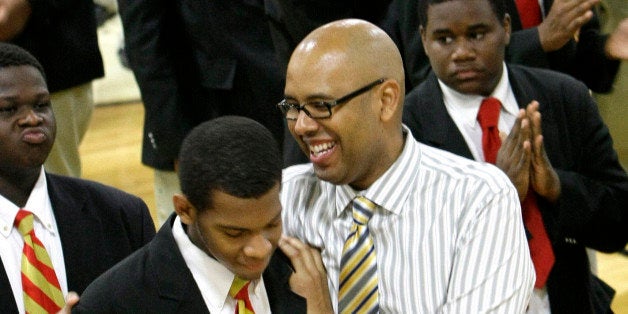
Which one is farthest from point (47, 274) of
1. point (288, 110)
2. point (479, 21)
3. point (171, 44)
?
point (171, 44)

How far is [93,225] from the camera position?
2.50m

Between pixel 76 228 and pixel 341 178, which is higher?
pixel 341 178

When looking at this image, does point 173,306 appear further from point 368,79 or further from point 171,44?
point 171,44

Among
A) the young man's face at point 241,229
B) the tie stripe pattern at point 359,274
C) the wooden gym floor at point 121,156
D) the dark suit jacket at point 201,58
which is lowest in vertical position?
the wooden gym floor at point 121,156

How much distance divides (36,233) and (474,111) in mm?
1101

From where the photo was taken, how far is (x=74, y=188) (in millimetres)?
2541

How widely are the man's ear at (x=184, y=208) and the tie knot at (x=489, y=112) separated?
960 millimetres

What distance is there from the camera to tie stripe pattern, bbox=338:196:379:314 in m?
2.29

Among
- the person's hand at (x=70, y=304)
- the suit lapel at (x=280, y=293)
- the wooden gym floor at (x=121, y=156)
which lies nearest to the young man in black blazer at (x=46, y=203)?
the person's hand at (x=70, y=304)

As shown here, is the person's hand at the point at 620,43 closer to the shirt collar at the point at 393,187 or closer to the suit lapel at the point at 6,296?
the shirt collar at the point at 393,187

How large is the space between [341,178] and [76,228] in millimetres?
633

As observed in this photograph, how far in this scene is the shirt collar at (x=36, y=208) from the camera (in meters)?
2.40

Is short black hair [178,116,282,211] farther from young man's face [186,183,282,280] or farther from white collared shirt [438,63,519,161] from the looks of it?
white collared shirt [438,63,519,161]

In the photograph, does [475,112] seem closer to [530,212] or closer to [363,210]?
[530,212]
